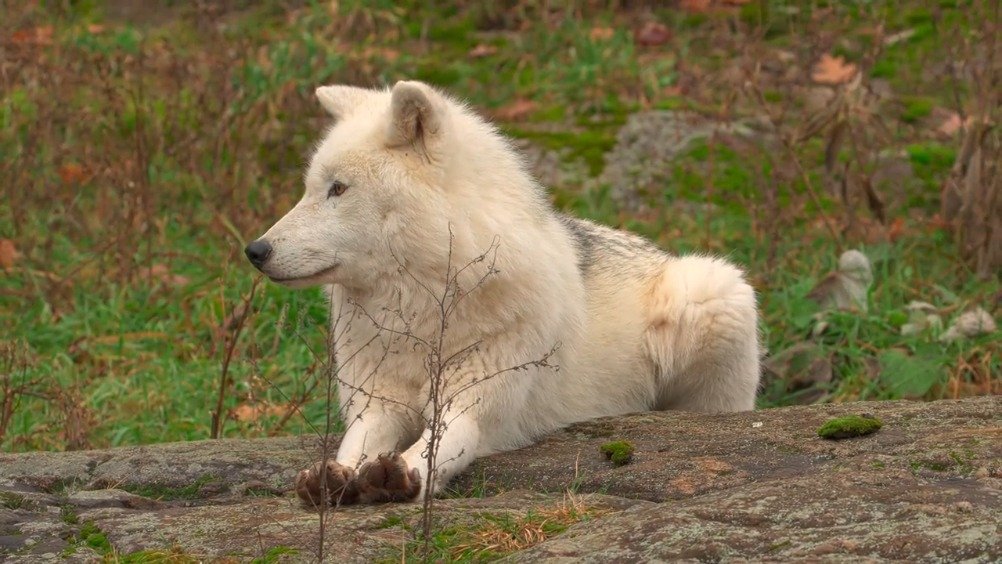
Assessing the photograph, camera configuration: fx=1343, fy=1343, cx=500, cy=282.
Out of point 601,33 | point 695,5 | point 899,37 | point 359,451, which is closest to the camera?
point 359,451

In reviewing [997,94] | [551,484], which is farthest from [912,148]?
[551,484]

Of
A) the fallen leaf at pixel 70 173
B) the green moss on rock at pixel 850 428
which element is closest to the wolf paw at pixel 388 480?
the green moss on rock at pixel 850 428

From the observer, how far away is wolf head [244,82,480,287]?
15.4ft

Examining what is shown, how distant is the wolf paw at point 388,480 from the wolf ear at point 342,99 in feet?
5.27

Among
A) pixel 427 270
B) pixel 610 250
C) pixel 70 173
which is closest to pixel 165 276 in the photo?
pixel 70 173

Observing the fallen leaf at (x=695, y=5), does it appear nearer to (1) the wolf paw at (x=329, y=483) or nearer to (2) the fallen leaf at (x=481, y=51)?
(2) the fallen leaf at (x=481, y=51)

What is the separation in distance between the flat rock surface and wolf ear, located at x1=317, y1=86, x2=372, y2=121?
133 centimetres

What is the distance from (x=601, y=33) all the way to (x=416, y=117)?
656 cm

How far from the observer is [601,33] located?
11.1 meters

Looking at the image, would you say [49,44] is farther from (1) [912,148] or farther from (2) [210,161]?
(1) [912,148]

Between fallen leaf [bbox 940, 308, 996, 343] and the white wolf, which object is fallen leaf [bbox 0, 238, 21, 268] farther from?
fallen leaf [bbox 940, 308, 996, 343]

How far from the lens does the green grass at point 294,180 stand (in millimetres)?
7047

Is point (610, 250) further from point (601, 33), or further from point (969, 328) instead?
point (601, 33)

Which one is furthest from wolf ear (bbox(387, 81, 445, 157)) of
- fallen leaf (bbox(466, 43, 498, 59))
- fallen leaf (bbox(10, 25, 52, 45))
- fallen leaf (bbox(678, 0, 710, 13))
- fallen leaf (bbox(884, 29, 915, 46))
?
fallen leaf (bbox(678, 0, 710, 13))
